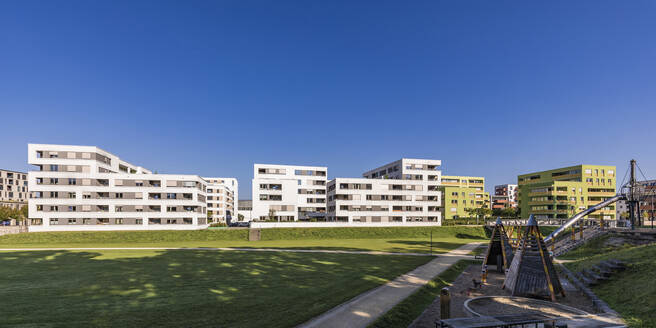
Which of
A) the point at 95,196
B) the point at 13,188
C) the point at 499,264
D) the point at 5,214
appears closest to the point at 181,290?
the point at 499,264

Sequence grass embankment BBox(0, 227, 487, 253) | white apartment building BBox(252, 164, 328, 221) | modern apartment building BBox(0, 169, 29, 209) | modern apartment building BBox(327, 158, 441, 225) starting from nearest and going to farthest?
1. grass embankment BBox(0, 227, 487, 253)
2. modern apartment building BBox(327, 158, 441, 225)
3. white apartment building BBox(252, 164, 328, 221)
4. modern apartment building BBox(0, 169, 29, 209)

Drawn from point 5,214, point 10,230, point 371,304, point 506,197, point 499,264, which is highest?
point 371,304

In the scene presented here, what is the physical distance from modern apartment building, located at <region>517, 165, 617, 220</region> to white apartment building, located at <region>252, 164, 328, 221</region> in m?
68.6

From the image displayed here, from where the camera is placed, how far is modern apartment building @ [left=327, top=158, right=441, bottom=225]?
7681cm

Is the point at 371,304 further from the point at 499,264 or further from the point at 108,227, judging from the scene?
the point at 108,227

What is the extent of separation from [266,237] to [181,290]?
43724 mm

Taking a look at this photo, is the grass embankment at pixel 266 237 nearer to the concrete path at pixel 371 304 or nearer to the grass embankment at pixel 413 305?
the concrete path at pixel 371 304

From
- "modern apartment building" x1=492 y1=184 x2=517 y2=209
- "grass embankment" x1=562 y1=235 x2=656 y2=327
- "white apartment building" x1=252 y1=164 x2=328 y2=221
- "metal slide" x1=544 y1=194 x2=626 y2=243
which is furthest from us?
"modern apartment building" x1=492 y1=184 x2=517 y2=209

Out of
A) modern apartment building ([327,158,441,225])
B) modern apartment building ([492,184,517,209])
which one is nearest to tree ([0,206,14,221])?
modern apartment building ([327,158,441,225])

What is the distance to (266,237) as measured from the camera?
2422 inches

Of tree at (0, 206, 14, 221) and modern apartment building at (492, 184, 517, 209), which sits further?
modern apartment building at (492, 184, 517, 209)

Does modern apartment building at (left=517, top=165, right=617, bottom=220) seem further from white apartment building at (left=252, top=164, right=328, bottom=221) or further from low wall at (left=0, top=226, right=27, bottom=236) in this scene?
low wall at (left=0, top=226, right=27, bottom=236)

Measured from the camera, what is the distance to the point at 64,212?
2505 inches

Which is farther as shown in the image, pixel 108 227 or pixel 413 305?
pixel 108 227
